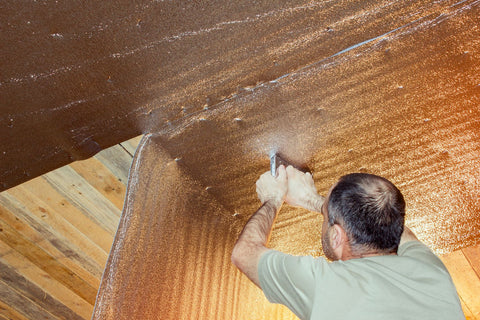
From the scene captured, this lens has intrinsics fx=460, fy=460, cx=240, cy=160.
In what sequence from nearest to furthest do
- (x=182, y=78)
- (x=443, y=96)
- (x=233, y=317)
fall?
1. (x=182, y=78)
2. (x=443, y=96)
3. (x=233, y=317)

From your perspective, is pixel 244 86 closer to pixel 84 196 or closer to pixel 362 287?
pixel 362 287

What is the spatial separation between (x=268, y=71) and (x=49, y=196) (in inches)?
42.3

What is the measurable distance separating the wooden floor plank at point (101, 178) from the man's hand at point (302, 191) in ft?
2.12

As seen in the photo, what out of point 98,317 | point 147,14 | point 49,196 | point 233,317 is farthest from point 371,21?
point 49,196

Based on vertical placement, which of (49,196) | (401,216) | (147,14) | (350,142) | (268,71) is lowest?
(401,216)

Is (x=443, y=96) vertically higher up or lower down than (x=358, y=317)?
higher up

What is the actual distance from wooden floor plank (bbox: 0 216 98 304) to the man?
1.12 meters

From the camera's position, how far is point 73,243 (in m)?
2.04

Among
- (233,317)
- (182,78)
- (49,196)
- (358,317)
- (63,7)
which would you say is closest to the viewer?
(63,7)

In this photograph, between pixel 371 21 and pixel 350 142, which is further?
pixel 350 142

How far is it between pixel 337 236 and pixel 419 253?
25cm

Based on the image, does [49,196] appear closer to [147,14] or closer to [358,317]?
[147,14]

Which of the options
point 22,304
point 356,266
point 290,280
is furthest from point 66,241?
point 356,266

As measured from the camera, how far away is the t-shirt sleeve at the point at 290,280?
1.15 meters
